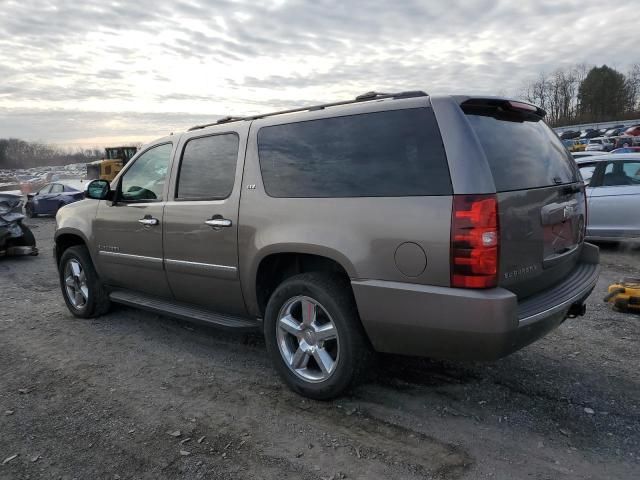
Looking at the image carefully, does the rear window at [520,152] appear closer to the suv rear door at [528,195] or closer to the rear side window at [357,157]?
the suv rear door at [528,195]

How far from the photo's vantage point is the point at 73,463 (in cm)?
279

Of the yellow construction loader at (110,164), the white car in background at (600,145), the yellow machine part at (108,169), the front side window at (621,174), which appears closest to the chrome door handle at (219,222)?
the front side window at (621,174)

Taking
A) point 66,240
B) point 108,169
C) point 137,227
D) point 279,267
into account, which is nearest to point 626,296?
point 279,267

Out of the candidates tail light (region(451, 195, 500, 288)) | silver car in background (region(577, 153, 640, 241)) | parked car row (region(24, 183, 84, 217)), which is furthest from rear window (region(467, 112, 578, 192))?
parked car row (region(24, 183, 84, 217))

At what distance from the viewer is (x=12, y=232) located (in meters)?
10.2

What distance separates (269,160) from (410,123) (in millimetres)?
1128

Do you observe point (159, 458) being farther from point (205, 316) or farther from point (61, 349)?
point (61, 349)

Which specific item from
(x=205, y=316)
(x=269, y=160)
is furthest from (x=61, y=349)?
(x=269, y=160)

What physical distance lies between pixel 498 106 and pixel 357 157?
2.99 ft

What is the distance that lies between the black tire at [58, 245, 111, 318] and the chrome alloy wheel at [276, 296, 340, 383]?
2.72 metres

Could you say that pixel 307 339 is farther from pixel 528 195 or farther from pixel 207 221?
pixel 528 195

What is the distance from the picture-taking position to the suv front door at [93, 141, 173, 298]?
4375 mm

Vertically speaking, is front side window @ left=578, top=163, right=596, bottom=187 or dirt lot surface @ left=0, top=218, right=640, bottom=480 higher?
front side window @ left=578, top=163, right=596, bottom=187

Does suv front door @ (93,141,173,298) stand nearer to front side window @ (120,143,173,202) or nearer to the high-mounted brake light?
front side window @ (120,143,173,202)
